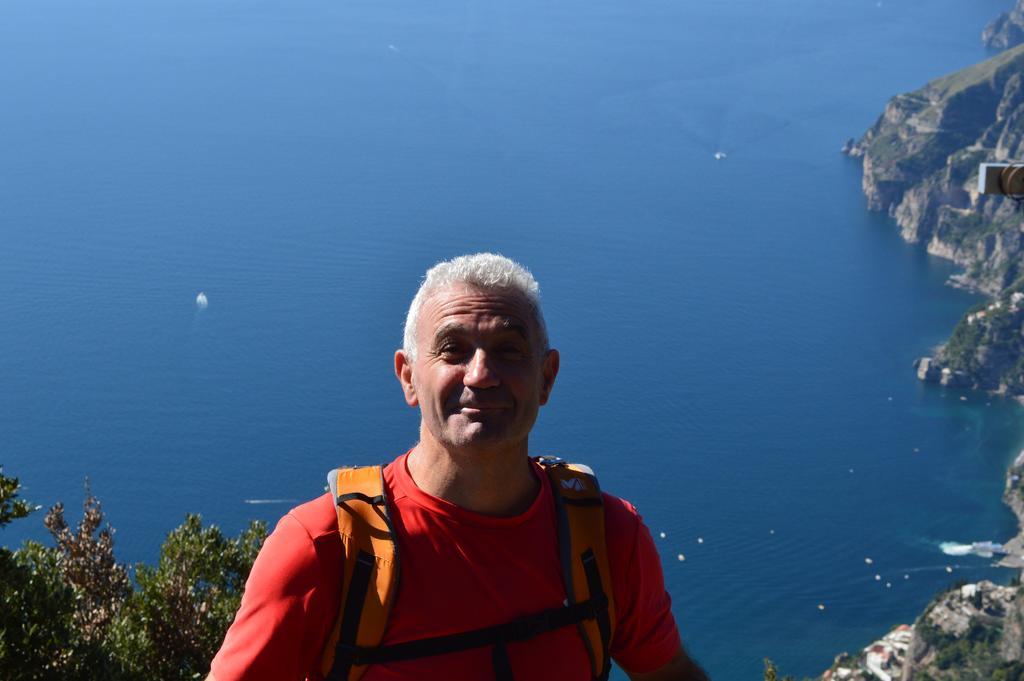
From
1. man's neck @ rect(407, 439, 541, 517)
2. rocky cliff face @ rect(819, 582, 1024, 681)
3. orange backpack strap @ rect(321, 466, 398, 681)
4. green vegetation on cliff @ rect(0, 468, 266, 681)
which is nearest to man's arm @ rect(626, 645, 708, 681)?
man's neck @ rect(407, 439, 541, 517)

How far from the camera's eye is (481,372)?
1374 mm

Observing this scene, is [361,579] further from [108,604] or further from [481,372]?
[108,604]

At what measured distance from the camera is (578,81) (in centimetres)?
6656

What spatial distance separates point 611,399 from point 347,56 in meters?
37.1

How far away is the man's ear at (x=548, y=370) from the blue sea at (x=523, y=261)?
1112 inches

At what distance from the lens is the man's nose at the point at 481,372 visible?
1369 millimetres

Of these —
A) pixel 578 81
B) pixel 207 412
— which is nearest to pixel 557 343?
pixel 207 412

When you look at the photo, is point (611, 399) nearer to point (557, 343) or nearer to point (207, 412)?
point (557, 343)

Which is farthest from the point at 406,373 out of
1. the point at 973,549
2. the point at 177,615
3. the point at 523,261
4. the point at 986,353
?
the point at 986,353

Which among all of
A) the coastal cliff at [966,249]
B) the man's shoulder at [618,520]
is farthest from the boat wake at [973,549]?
the man's shoulder at [618,520]

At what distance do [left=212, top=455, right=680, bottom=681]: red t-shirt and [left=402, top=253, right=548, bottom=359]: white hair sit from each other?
18 cm

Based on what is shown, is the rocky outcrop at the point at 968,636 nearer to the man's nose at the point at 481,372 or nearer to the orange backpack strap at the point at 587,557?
the orange backpack strap at the point at 587,557

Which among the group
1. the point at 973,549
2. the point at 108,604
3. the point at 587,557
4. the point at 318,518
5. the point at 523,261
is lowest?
the point at 587,557

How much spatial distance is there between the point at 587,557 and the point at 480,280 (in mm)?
360
